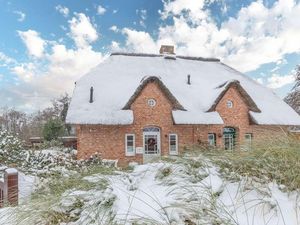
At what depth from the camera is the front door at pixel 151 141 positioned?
17281 mm

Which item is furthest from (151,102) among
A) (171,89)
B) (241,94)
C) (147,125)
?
(241,94)

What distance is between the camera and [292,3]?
764cm

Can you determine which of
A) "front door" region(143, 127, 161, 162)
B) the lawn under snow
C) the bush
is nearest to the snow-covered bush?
"front door" region(143, 127, 161, 162)

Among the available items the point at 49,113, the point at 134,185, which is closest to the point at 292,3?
the point at 134,185

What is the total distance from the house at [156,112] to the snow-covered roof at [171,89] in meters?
0.05

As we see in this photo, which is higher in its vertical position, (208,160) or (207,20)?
(207,20)

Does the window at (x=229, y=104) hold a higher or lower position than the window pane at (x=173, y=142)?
higher

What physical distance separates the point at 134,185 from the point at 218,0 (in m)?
10.1

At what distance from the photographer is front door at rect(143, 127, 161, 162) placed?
17281 mm

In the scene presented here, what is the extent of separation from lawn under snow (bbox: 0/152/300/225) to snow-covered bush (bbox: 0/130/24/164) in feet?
32.8

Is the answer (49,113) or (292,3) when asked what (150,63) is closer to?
(292,3)

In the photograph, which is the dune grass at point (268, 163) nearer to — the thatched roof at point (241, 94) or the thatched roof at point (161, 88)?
the thatched roof at point (161, 88)

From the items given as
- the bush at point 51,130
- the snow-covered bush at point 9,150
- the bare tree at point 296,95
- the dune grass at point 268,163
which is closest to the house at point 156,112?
the snow-covered bush at point 9,150

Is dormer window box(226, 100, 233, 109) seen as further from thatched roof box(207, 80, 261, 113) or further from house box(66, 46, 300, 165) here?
thatched roof box(207, 80, 261, 113)
